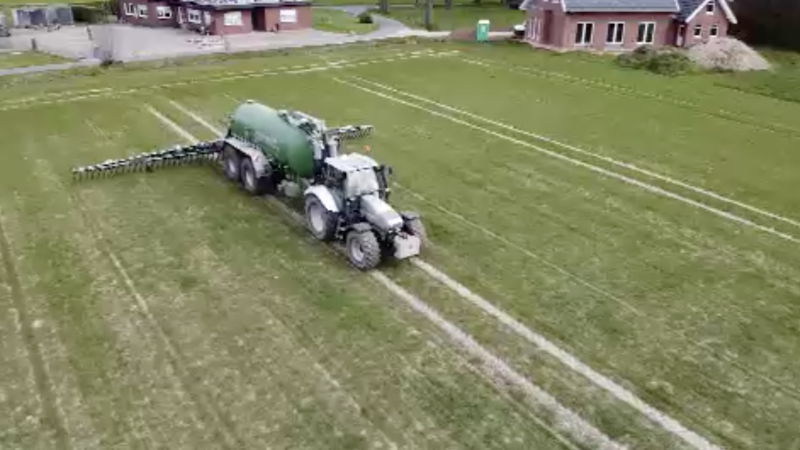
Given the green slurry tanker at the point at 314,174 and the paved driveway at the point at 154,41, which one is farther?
the paved driveway at the point at 154,41

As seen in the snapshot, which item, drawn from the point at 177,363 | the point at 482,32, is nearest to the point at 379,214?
the point at 177,363

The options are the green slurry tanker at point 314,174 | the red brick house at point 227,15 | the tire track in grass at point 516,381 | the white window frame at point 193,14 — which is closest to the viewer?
the tire track in grass at point 516,381

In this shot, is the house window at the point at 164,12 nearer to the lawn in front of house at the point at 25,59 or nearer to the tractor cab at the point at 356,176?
the lawn in front of house at the point at 25,59

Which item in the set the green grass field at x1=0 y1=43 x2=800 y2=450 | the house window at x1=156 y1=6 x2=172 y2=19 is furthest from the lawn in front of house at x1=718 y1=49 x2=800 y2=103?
the house window at x1=156 y1=6 x2=172 y2=19

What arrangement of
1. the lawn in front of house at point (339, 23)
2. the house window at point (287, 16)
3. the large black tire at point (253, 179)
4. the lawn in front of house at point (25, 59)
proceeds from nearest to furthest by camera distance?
the large black tire at point (253, 179)
the lawn in front of house at point (25, 59)
the house window at point (287, 16)
the lawn in front of house at point (339, 23)

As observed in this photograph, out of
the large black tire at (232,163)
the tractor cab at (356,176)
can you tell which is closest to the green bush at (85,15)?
the large black tire at (232,163)

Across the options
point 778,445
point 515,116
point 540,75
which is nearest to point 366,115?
point 515,116
